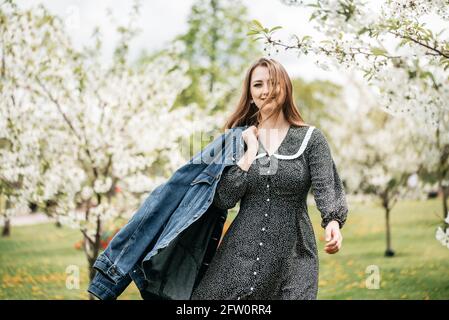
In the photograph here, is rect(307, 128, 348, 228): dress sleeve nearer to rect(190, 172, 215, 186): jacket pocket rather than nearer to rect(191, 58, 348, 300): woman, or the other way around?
rect(191, 58, 348, 300): woman

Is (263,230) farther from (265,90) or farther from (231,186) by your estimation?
(265,90)

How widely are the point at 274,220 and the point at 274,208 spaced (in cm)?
7

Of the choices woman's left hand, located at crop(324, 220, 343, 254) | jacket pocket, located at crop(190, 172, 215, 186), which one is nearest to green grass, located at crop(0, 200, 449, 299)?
woman's left hand, located at crop(324, 220, 343, 254)

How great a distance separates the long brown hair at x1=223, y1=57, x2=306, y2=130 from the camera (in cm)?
323

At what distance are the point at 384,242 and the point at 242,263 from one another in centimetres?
1088

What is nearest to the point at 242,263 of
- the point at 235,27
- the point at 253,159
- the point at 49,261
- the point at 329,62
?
the point at 253,159

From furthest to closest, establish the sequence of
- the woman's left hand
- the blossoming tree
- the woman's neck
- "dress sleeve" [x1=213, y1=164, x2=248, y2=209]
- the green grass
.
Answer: the green grass
the blossoming tree
the woman's neck
"dress sleeve" [x1=213, y1=164, x2=248, y2=209]
the woman's left hand

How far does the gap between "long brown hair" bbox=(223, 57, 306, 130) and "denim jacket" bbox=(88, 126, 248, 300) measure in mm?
208

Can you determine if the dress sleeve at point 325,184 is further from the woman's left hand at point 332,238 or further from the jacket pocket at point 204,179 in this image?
the jacket pocket at point 204,179

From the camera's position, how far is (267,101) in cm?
325

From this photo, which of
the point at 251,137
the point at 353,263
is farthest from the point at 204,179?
the point at 353,263

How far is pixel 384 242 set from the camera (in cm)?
1321

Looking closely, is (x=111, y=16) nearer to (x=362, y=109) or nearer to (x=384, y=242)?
(x=384, y=242)

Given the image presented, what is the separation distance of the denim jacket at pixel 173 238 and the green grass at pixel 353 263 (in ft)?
7.80
